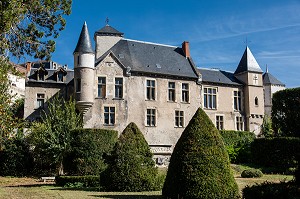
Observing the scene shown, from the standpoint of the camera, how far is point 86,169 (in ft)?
76.6

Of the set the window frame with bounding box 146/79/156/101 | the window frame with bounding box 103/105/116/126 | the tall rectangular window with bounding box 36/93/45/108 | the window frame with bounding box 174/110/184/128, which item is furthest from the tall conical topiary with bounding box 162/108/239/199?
the tall rectangular window with bounding box 36/93/45/108

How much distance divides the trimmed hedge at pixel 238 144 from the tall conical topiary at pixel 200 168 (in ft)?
68.3

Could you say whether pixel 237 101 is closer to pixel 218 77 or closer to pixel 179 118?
pixel 218 77

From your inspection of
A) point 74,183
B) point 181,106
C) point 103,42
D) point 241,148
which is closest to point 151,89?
point 181,106

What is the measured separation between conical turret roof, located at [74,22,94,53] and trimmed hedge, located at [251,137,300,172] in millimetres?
16199

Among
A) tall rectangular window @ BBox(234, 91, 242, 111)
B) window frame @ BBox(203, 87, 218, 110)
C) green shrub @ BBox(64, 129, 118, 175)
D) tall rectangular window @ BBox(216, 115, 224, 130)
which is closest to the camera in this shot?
green shrub @ BBox(64, 129, 118, 175)

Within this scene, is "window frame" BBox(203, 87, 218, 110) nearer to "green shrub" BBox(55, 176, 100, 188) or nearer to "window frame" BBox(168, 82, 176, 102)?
"window frame" BBox(168, 82, 176, 102)

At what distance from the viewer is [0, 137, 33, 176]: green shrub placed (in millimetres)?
29517

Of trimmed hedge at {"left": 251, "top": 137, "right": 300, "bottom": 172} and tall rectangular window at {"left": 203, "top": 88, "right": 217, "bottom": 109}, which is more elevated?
tall rectangular window at {"left": 203, "top": 88, "right": 217, "bottom": 109}

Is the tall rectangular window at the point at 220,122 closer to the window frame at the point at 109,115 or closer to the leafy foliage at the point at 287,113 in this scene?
the leafy foliage at the point at 287,113

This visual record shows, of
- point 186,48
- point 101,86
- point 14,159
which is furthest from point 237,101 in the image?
point 14,159

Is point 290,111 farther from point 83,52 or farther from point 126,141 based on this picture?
point 126,141

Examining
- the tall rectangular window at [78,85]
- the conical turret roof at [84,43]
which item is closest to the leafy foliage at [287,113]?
the conical turret roof at [84,43]

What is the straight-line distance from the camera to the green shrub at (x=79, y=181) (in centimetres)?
1980
